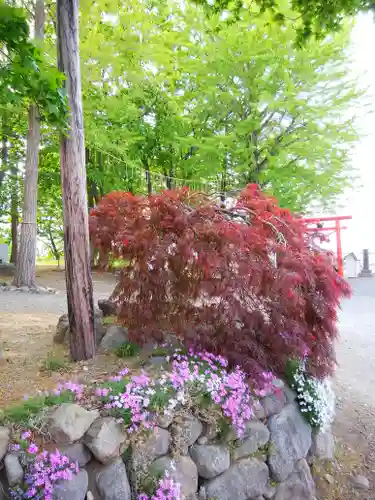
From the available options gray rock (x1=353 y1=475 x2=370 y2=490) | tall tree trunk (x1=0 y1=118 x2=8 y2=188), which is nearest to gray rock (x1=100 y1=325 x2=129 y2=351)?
gray rock (x1=353 y1=475 x2=370 y2=490)

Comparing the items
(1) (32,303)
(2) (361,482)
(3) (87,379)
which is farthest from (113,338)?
(1) (32,303)

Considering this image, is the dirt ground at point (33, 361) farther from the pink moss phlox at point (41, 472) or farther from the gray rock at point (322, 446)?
the gray rock at point (322, 446)

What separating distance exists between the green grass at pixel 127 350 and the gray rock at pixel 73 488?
108 centimetres

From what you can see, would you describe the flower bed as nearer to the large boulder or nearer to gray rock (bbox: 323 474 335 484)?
gray rock (bbox: 323 474 335 484)

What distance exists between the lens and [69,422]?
2066 mm

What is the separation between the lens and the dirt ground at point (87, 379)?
2704mm

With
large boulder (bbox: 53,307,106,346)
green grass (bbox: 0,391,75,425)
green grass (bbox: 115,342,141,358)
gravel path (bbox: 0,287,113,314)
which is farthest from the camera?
gravel path (bbox: 0,287,113,314)

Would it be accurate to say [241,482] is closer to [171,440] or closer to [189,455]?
[189,455]

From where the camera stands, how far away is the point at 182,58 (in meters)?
9.50

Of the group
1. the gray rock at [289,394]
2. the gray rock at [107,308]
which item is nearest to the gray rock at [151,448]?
the gray rock at [289,394]

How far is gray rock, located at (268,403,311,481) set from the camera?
270 centimetres

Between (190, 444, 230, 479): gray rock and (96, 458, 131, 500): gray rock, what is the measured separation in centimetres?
47

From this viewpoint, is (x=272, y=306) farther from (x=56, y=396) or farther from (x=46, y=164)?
(x=46, y=164)

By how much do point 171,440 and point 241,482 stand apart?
575mm
